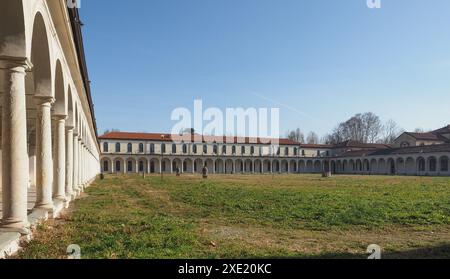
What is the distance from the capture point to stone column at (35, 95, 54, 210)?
27.5 feet

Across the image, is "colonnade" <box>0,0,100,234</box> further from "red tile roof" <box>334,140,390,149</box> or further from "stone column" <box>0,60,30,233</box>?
"red tile roof" <box>334,140,390,149</box>

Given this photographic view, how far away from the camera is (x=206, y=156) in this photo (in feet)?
278

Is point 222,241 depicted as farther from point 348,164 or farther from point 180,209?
point 348,164

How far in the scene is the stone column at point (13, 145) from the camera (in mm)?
5723

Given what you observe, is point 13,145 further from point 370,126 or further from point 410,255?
point 370,126

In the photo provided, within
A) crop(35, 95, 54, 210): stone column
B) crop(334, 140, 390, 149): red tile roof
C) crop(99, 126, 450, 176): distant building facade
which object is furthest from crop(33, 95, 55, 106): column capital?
crop(334, 140, 390, 149): red tile roof

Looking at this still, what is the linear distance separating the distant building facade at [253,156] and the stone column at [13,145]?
69515 millimetres

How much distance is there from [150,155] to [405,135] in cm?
5779

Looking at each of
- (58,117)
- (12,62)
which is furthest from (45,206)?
(12,62)

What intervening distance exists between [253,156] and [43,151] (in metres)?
81.4

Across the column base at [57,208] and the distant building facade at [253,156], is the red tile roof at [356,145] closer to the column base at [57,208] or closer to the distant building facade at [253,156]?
the distant building facade at [253,156]

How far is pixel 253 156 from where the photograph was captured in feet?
292

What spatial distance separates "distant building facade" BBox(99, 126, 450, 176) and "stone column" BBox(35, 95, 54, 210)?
220 feet
